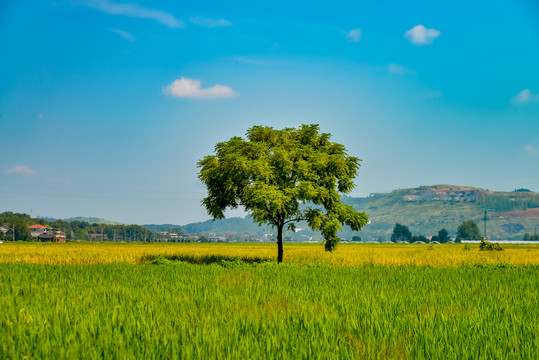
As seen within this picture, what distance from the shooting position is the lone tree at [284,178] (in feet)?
94.3

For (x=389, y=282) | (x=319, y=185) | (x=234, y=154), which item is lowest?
(x=389, y=282)

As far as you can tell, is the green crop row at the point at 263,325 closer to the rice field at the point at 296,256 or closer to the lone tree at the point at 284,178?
the lone tree at the point at 284,178

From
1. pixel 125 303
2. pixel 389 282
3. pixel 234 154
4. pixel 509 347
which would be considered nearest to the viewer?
pixel 509 347

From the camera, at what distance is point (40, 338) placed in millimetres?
7676

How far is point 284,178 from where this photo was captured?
30312 millimetres

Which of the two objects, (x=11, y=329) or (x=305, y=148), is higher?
(x=305, y=148)

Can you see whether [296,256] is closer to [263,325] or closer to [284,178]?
[284,178]

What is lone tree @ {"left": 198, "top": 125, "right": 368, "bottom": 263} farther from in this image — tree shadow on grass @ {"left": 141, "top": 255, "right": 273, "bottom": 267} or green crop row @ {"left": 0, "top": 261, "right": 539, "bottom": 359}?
green crop row @ {"left": 0, "top": 261, "right": 539, "bottom": 359}

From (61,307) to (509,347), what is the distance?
10.5 meters

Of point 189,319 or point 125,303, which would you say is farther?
point 125,303

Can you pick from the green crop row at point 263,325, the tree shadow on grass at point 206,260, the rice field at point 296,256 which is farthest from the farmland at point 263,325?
the rice field at point 296,256

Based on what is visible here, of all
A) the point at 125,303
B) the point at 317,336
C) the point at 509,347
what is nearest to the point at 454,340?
the point at 509,347

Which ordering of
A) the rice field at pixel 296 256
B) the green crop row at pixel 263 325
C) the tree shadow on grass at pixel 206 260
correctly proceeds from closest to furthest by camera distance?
the green crop row at pixel 263 325 → the tree shadow on grass at pixel 206 260 → the rice field at pixel 296 256

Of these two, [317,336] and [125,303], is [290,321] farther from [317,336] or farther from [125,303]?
[125,303]
